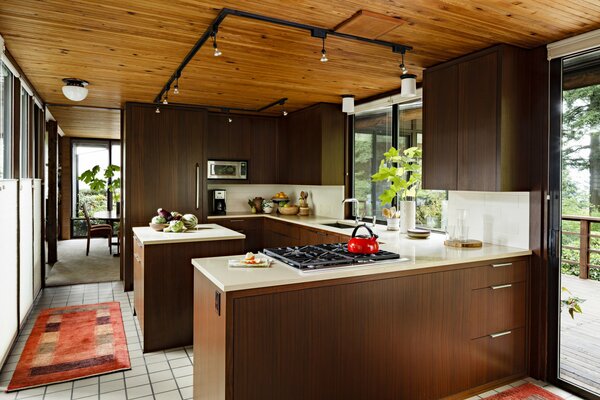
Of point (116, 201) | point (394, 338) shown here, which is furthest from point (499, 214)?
point (116, 201)

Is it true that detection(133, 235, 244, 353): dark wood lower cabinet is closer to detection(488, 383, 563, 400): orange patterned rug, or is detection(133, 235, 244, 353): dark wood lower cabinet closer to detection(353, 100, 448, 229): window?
detection(353, 100, 448, 229): window

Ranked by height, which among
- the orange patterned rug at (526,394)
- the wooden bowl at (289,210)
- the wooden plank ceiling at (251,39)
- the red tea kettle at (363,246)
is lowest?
the orange patterned rug at (526,394)

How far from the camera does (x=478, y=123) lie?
10.0 ft

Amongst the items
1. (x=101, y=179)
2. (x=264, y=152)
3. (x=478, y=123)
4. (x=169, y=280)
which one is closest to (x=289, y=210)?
(x=264, y=152)

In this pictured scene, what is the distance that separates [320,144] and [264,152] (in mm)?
1309

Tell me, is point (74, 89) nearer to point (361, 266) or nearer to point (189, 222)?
point (189, 222)

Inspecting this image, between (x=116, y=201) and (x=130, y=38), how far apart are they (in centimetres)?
792

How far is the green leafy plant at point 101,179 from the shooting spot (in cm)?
926

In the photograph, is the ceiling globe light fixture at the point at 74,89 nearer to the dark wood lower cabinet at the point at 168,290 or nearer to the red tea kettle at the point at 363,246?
the dark wood lower cabinet at the point at 168,290

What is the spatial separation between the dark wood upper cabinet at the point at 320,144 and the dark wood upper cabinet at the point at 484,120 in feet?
6.39

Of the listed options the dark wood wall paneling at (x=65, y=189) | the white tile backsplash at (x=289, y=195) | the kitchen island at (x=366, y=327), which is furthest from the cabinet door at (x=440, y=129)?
the dark wood wall paneling at (x=65, y=189)

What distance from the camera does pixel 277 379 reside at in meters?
2.13

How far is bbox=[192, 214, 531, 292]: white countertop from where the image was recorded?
6.87 feet

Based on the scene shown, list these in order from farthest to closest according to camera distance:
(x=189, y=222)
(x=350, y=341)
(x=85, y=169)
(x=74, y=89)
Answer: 1. (x=85, y=169)
2. (x=189, y=222)
3. (x=74, y=89)
4. (x=350, y=341)
